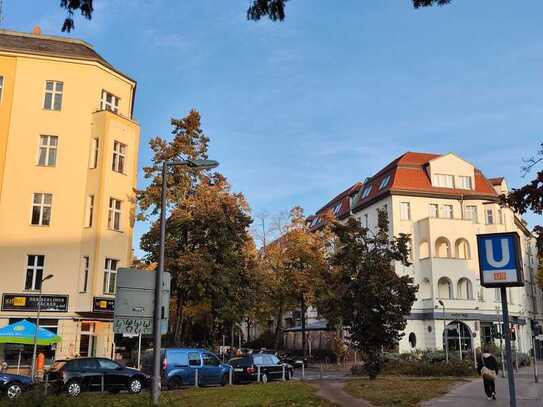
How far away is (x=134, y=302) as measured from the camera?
43.2ft

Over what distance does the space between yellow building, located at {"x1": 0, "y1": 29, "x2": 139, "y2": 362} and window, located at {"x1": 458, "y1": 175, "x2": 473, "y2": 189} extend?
3766 cm

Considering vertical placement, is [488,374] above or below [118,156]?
below

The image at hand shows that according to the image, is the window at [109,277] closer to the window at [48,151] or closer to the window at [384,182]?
the window at [48,151]

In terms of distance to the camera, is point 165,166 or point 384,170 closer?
point 165,166

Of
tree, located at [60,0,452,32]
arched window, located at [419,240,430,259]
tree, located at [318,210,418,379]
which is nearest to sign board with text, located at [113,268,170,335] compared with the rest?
tree, located at [60,0,452,32]

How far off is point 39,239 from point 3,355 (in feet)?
21.0

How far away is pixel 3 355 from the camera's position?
30844mm

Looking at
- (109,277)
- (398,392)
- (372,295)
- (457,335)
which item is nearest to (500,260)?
(398,392)

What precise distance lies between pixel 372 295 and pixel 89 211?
17.6m

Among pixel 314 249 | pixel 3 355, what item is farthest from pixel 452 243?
pixel 3 355

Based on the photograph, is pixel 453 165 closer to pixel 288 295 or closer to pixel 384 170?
pixel 384 170

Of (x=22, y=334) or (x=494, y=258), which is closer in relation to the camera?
(x=494, y=258)

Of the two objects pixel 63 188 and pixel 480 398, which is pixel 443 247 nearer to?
pixel 63 188

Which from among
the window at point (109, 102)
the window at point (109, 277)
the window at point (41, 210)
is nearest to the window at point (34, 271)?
the window at point (41, 210)
